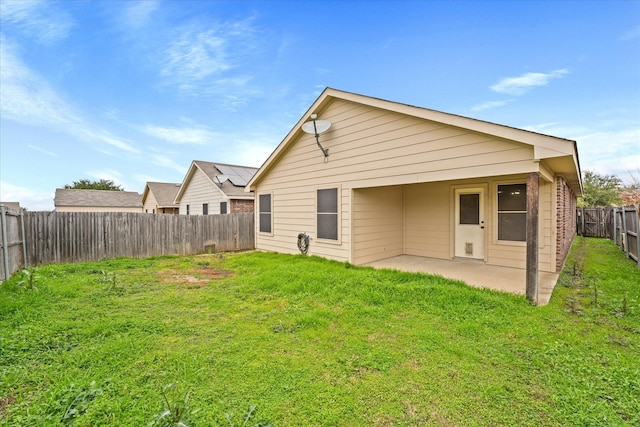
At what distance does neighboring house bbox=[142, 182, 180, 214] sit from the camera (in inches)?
832

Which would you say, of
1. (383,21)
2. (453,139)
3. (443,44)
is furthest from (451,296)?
(383,21)

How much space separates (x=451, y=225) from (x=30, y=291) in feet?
29.6

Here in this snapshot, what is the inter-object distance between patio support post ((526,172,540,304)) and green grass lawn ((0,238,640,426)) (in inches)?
8.8

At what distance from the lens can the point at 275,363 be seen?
2709 mm

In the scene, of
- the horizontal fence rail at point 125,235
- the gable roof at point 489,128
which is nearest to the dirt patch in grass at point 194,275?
the horizontal fence rail at point 125,235

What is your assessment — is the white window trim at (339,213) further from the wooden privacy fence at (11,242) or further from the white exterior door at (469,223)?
the wooden privacy fence at (11,242)

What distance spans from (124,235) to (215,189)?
5.98 metres

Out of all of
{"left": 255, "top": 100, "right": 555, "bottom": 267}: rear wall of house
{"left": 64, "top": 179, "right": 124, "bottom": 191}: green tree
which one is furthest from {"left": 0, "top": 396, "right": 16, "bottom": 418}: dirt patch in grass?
{"left": 64, "top": 179, "right": 124, "bottom": 191}: green tree

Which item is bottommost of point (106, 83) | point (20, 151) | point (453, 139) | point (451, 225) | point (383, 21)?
point (451, 225)

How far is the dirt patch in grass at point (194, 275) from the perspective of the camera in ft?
20.2

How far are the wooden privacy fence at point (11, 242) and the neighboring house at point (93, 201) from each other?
25.5 meters

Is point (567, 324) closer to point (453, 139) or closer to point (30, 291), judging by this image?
point (453, 139)

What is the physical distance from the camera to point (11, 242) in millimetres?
6152

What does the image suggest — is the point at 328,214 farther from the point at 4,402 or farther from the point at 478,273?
the point at 4,402
